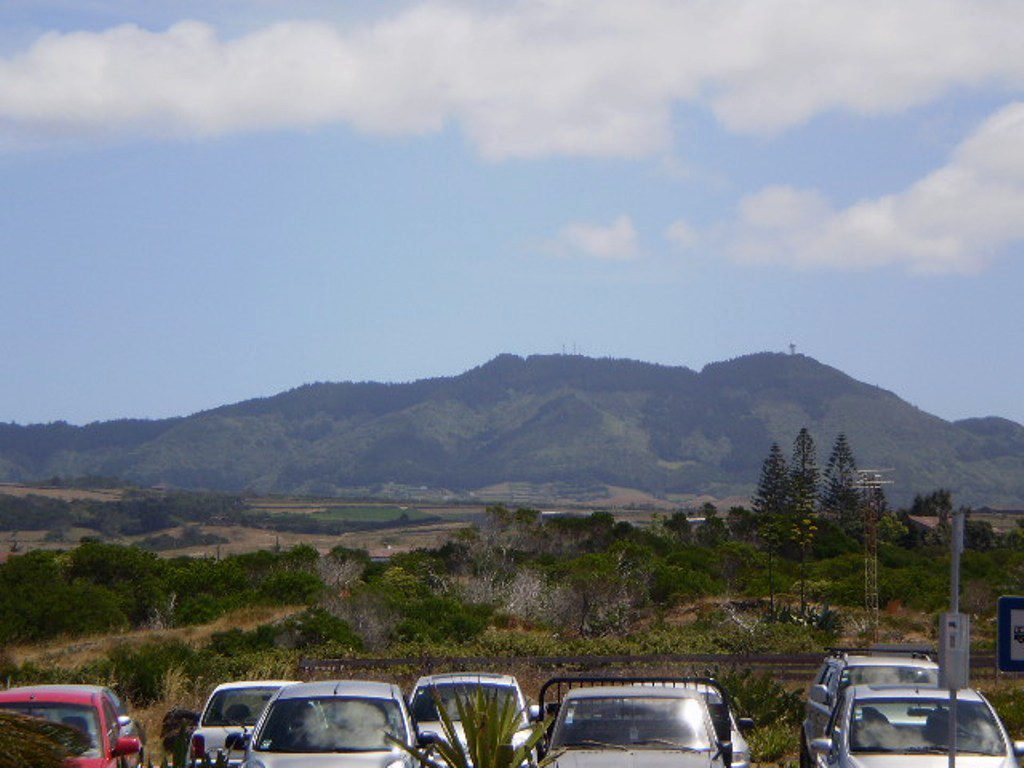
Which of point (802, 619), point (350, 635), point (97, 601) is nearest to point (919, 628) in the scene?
point (802, 619)

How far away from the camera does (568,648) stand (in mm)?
33781

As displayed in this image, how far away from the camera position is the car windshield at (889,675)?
57.8ft

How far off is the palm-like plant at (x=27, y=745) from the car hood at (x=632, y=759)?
403cm

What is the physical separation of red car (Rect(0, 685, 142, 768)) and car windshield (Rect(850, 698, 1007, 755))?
6.93 m

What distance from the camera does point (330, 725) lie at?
44.5ft

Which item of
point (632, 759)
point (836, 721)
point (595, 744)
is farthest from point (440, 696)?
point (632, 759)

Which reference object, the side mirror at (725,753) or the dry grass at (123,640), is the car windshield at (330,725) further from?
the dry grass at (123,640)

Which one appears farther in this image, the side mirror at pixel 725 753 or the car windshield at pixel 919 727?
the car windshield at pixel 919 727

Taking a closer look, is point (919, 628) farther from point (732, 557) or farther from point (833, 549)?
point (833, 549)

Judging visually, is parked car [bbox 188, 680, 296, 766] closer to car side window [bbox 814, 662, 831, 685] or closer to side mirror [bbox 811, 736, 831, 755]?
side mirror [bbox 811, 736, 831, 755]

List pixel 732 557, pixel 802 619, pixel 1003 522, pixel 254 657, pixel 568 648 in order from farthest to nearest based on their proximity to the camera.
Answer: pixel 1003 522, pixel 732 557, pixel 802 619, pixel 568 648, pixel 254 657

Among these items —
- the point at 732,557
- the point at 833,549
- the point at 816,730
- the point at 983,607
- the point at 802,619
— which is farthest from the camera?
the point at 833,549

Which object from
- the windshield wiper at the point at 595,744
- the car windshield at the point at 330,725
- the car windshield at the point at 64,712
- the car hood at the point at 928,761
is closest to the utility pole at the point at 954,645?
the car hood at the point at 928,761

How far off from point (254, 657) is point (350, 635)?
15.6 feet
